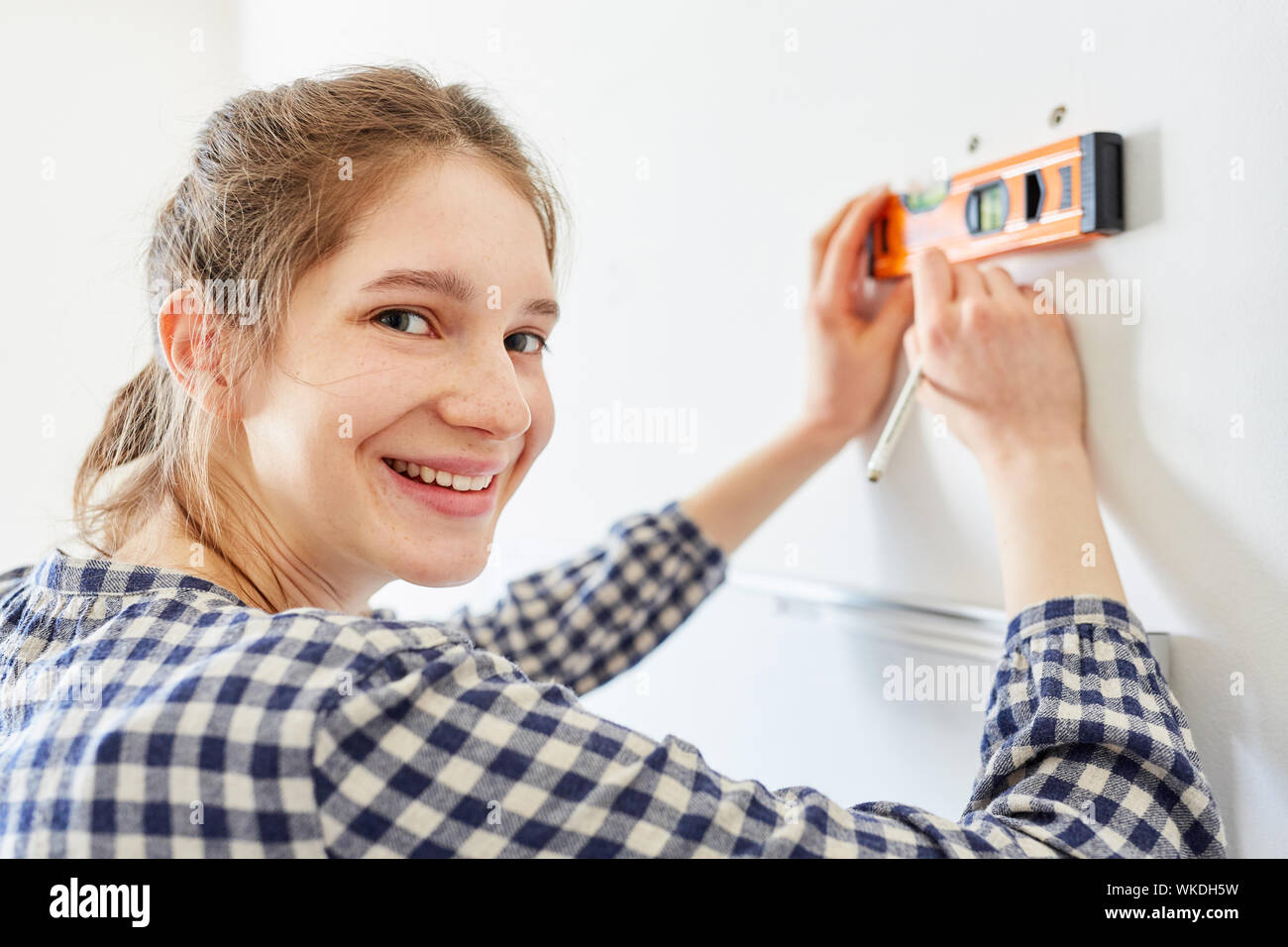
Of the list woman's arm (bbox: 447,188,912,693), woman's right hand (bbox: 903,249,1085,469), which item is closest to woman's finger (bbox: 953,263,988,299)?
woman's right hand (bbox: 903,249,1085,469)

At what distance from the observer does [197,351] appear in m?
0.65

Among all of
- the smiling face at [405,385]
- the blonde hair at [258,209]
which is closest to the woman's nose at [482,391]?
the smiling face at [405,385]

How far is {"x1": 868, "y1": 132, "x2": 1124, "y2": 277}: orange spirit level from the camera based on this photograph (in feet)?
2.10

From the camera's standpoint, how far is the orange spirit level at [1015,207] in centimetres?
64

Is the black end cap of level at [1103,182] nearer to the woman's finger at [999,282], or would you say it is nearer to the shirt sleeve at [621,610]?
the woman's finger at [999,282]

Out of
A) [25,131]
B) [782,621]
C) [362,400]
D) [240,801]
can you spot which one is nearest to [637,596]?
[782,621]

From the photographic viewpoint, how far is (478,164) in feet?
2.21

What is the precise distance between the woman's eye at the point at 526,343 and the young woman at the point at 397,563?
0.01 metres

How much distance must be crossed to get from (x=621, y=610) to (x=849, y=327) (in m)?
0.32

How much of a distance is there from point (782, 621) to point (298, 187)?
22.4 inches
